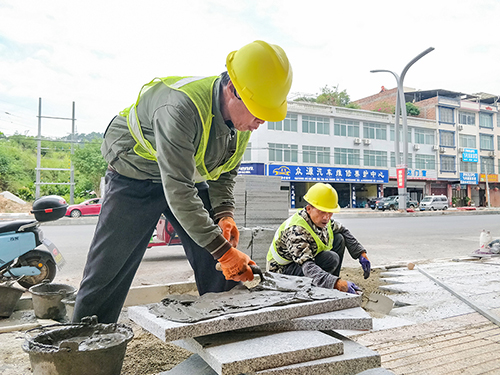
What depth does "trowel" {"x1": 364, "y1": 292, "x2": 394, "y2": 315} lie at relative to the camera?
3662mm

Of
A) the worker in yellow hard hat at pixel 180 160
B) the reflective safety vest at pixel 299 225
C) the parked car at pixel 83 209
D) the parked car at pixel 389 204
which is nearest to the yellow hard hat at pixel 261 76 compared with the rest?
the worker in yellow hard hat at pixel 180 160

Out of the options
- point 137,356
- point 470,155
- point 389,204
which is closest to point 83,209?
point 137,356

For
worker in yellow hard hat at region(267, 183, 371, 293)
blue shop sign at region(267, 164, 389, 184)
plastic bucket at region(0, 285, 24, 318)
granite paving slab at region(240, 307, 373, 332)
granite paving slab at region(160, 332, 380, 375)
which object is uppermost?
blue shop sign at region(267, 164, 389, 184)

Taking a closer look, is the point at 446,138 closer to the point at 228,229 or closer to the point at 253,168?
the point at 253,168

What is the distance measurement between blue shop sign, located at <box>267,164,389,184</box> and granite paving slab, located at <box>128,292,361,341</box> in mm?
27211

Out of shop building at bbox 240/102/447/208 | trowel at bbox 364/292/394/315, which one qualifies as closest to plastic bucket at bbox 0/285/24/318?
trowel at bbox 364/292/394/315

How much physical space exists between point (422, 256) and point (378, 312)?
4628 mm

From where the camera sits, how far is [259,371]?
5.39 feet

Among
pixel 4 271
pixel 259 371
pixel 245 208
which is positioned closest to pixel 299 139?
pixel 245 208

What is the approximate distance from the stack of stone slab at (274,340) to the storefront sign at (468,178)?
43527 mm

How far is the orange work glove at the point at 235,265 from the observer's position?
7.00 ft

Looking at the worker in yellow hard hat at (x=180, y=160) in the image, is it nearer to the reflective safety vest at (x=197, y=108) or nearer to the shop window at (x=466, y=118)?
the reflective safety vest at (x=197, y=108)

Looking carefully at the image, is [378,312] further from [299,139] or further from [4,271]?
[299,139]

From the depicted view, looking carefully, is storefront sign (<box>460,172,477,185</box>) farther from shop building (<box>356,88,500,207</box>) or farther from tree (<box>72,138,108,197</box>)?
tree (<box>72,138,108,197</box>)
